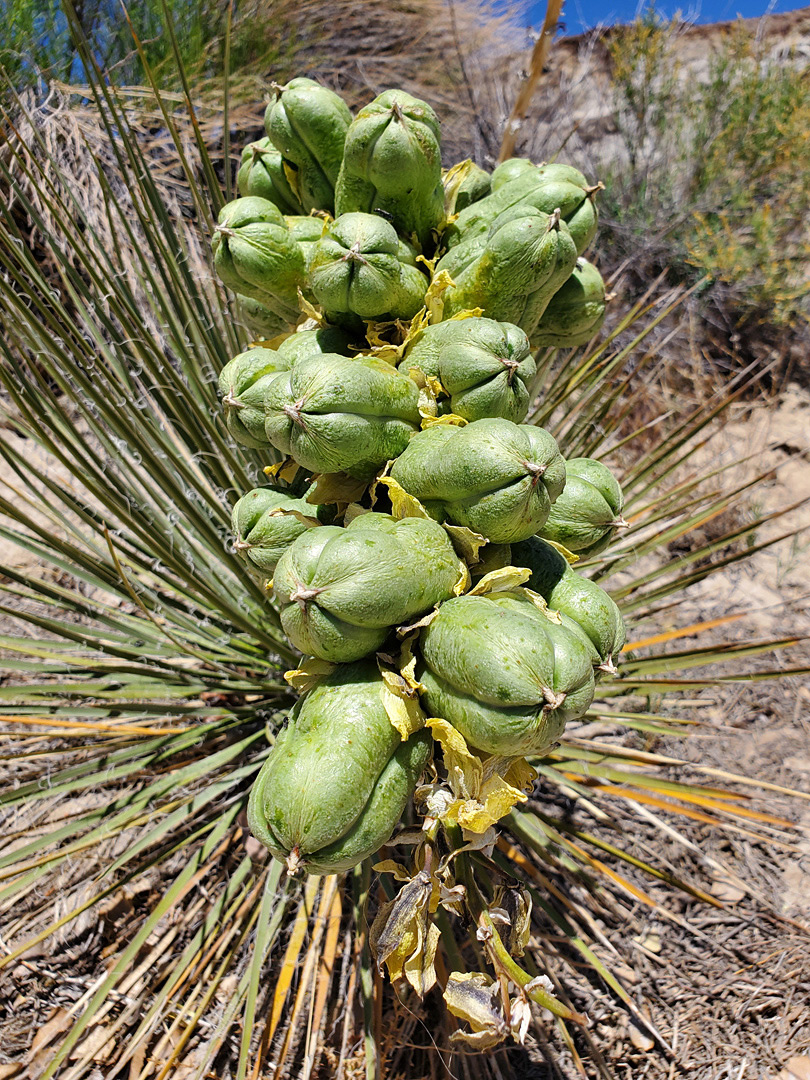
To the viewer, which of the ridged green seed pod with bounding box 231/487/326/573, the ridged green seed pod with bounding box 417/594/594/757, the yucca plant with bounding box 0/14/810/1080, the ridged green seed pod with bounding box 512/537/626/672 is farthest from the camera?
the yucca plant with bounding box 0/14/810/1080

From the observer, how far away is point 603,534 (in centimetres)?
144

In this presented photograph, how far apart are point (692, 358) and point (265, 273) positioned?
196 inches

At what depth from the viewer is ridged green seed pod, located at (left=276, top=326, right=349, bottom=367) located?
144cm

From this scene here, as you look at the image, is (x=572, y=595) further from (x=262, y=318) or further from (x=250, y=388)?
(x=262, y=318)

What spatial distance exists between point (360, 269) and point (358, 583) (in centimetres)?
67

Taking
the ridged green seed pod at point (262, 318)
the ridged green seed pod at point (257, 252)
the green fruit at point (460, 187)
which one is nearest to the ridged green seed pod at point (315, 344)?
the ridged green seed pod at point (257, 252)

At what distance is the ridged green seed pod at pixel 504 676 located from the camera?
1.01m

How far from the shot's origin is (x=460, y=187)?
178cm

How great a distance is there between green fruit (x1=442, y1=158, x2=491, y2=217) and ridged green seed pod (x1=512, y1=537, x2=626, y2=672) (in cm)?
100

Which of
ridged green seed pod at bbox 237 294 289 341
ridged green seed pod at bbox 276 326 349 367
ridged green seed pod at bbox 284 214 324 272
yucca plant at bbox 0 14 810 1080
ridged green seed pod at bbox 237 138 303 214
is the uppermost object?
ridged green seed pod at bbox 237 138 303 214

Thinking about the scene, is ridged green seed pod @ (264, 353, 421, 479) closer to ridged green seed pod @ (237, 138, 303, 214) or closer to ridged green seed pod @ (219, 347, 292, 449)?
ridged green seed pod @ (219, 347, 292, 449)

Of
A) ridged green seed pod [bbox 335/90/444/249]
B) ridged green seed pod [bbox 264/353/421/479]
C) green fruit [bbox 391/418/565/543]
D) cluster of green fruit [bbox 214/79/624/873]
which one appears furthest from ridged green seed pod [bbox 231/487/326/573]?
ridged green seed pod [bbox 335/90/444/249]

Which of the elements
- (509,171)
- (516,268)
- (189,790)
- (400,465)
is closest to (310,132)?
(509,171)

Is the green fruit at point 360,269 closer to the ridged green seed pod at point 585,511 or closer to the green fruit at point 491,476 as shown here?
the green fruit at point 491,476
